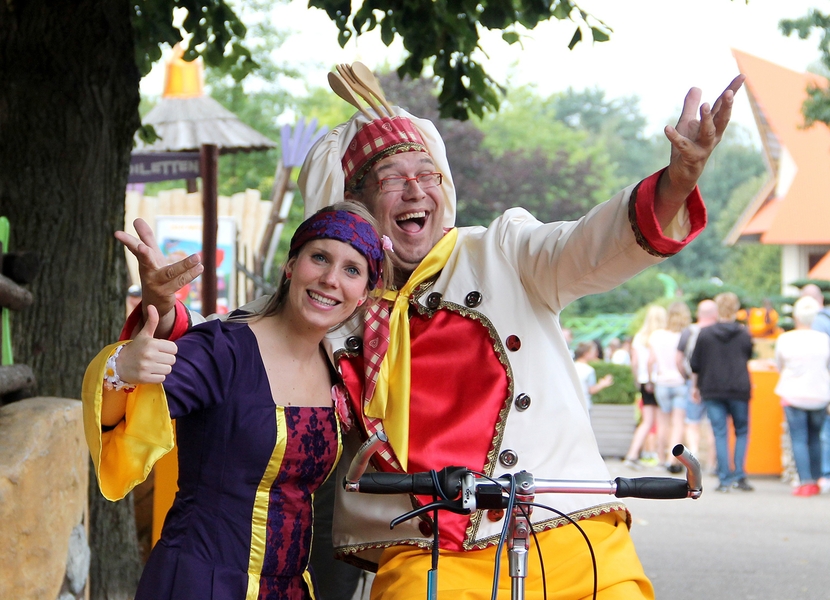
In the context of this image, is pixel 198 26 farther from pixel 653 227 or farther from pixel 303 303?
pixel 653 227

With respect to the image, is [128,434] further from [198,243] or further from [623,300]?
[623,300]

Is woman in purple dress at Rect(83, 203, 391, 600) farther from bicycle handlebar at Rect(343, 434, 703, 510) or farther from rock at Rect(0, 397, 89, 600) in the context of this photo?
rock at Rect(0, 397, 89, 600)

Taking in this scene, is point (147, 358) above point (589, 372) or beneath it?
above

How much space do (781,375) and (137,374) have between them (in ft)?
29.7

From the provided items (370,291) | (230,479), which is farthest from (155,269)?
(370,291)

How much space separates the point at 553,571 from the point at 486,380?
0.59 m

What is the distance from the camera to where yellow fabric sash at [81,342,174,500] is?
262 cm

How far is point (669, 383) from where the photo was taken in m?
11.6

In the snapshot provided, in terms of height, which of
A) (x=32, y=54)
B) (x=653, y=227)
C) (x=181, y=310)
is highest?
(x=32, y=54)

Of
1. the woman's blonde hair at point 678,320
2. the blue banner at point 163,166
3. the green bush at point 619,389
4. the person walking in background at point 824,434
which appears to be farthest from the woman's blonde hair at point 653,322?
the blue banner at point 163,166

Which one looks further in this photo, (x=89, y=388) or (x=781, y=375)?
(x=781, y=375)

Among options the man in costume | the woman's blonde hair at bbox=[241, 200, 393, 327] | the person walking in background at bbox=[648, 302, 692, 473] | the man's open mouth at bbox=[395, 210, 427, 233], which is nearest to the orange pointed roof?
the person walking in background at bbox=[648, 302, 692, 473]

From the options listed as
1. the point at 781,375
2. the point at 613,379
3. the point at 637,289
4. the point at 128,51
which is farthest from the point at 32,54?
the point at 637,289

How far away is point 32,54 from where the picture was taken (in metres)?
4.79
